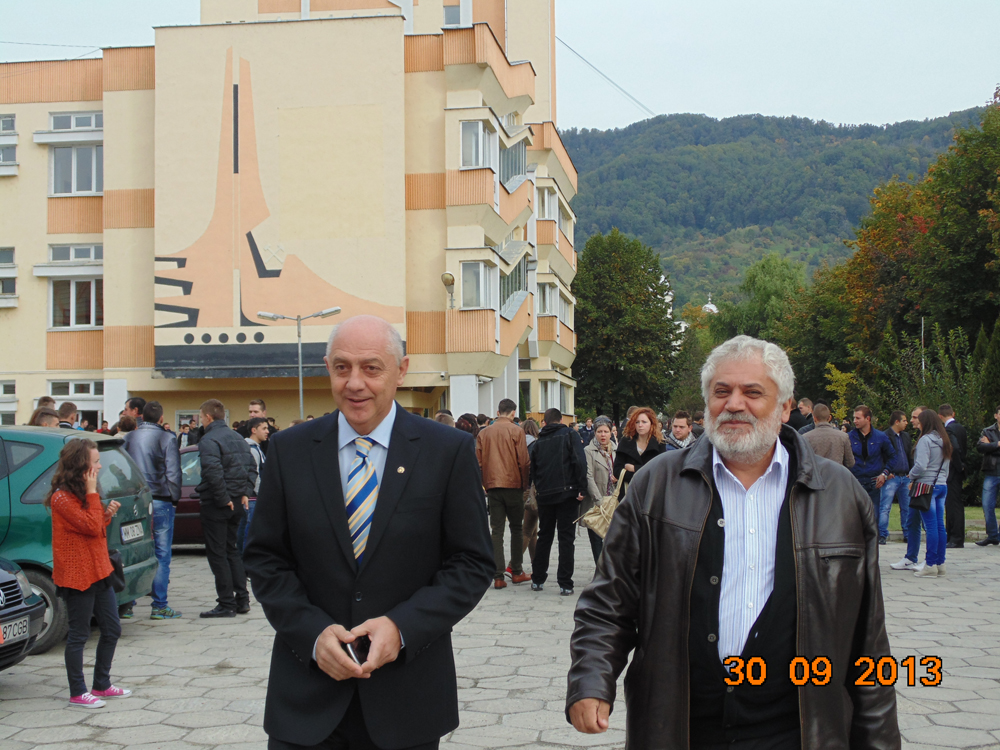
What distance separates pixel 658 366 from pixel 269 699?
5458cm

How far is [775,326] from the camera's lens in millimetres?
78812

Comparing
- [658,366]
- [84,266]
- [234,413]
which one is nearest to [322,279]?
[234,413]

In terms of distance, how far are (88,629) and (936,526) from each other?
996cm

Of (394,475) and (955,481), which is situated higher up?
(394,475)

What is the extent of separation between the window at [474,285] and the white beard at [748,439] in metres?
29.3

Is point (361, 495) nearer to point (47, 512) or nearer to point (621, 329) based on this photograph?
point (47, 512)

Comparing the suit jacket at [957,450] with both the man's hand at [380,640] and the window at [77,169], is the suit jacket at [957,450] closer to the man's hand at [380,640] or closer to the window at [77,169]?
the man's hand at [380,640]

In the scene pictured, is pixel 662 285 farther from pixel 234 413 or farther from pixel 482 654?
pixel 482 654

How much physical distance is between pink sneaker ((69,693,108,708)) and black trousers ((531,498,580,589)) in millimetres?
5873

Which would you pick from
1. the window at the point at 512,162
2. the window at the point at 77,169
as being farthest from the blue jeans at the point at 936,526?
the window at the point at 77,169

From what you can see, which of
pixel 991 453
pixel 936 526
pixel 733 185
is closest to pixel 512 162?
pixel 991 453

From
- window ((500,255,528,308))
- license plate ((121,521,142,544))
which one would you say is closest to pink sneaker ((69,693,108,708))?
license plate ((121,521,142,544))

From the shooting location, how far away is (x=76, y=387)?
112ft

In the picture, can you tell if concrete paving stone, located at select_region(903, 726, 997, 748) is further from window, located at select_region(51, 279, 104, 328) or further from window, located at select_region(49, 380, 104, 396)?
window, located at select_region(51, 279, 104, 328)
